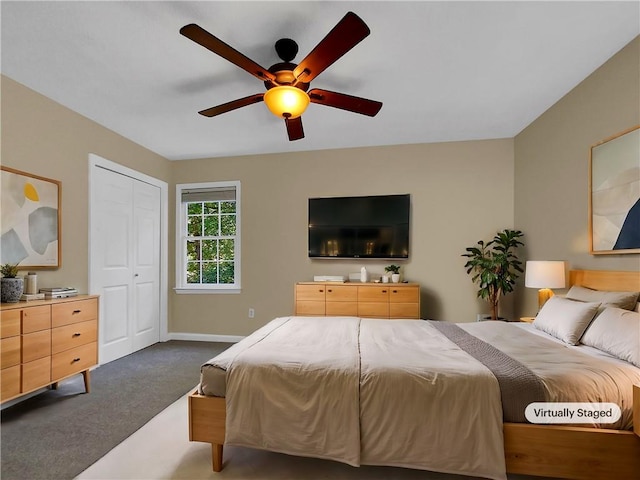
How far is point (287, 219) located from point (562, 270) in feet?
10.3

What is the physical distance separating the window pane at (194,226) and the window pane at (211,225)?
0.10m

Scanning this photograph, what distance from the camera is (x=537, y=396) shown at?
1.48 metres

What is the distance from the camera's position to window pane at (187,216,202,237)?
4828mm

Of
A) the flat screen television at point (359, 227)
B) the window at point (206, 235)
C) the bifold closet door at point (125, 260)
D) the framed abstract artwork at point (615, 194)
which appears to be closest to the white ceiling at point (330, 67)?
the framed abstract artwork at point (615, 194)

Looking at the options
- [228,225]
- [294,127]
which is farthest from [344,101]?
[228,225]

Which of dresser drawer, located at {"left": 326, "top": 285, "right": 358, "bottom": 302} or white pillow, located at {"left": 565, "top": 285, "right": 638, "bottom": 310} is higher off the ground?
white pillow, located at {"left": 565, "top": 285, "right": 638, "bottom": 310}

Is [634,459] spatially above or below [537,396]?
below

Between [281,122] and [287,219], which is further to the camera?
[287,219]

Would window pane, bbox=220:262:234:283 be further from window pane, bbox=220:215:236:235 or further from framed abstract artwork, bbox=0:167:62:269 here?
framed abstract artwork, bbox=0:167:62:269

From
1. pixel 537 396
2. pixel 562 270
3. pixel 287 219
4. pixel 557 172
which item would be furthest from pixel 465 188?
pixel 537 396

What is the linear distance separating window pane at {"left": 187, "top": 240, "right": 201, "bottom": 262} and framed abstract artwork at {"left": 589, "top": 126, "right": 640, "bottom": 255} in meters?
4.61

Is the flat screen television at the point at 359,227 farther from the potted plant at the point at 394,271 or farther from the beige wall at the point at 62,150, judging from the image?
the beige wall at the point at 62,150

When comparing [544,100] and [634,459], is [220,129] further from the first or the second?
[634,459]

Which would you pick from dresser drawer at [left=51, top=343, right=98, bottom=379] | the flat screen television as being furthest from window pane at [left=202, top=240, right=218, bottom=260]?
dresser drawer at [left=51, top=343, right=98, bottom=379]
